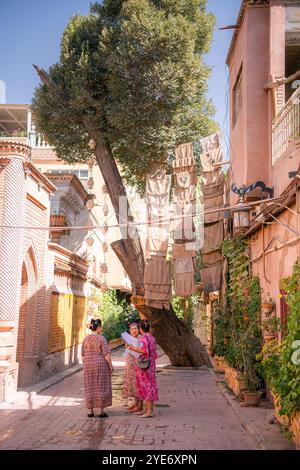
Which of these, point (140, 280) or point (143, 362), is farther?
point (140, 280)

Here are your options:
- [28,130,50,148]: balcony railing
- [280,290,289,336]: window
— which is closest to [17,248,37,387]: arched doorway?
[280,290,289,336]: window

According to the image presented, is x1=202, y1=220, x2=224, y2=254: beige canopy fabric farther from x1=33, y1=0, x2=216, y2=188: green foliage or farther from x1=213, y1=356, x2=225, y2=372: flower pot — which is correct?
x1=213, y1=356, x2=225, y2=372: flower pot

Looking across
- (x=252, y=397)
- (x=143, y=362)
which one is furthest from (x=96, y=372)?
(x=252, y=397)

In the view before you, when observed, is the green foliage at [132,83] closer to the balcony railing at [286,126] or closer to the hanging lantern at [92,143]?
the hanging lantern at [92,143]

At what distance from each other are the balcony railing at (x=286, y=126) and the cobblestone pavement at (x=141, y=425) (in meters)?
4.46

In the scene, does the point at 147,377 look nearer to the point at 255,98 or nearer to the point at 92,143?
the point at 255,98

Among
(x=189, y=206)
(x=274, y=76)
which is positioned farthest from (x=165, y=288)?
(x=274, y=76)

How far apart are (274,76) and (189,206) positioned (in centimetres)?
351

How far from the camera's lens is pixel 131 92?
15.3 meters

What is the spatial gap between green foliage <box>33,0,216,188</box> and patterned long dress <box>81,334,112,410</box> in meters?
7.63

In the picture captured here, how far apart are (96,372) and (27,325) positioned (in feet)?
15.3

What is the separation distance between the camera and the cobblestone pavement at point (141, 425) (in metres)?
7.18

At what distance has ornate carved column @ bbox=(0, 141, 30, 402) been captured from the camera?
11148 millimetres

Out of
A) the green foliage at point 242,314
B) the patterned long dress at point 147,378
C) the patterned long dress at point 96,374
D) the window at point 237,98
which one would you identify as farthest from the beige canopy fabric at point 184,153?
the patterned long dress at point 96,374
